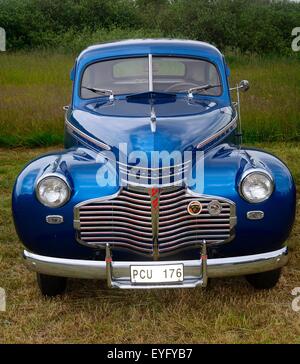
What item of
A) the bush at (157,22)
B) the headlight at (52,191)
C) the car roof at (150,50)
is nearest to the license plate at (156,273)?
the headlight at (52,191)

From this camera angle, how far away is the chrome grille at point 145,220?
327 cm

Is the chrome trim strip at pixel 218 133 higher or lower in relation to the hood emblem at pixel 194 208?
higher

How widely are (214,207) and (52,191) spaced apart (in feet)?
2.94

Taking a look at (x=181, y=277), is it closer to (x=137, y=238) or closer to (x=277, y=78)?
(x=137, y=238)

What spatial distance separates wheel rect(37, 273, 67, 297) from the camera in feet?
12.4

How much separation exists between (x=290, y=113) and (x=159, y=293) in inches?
244

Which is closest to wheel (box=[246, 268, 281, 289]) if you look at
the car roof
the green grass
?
the car roof

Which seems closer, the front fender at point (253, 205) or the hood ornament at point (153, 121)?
the front fender at point (253, 205)

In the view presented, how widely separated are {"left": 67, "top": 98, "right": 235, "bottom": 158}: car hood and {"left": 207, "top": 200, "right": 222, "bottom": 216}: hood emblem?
426 millimetres

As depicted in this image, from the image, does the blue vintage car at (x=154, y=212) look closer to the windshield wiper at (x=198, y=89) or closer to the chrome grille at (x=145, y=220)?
the chrome grille at (x=145, y=220)

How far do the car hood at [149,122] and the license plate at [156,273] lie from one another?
0.68 metres

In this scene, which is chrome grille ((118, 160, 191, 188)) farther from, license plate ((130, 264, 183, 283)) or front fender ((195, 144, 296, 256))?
license plate ((130, 264, 183, 283))

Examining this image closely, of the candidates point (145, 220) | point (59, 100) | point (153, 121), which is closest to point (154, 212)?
point (145, 220)

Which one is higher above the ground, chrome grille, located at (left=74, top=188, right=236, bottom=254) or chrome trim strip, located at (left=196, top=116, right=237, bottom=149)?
chrome trim strip, located at (left=196, top=116, right=237, bottom=149)
